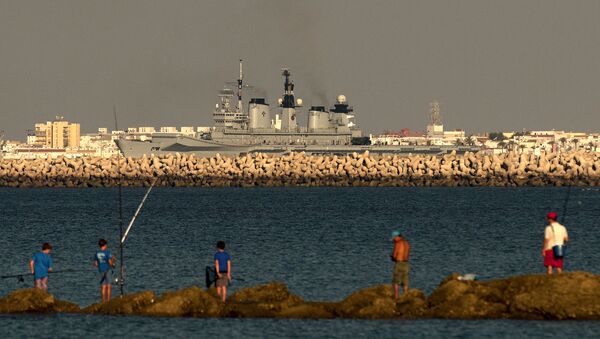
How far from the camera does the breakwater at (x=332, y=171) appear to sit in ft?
372

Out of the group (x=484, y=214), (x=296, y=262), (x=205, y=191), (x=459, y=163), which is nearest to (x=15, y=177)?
(x=205, y=191)

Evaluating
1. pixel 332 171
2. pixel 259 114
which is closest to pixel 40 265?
pixel 332 171

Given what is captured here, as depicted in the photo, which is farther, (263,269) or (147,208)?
(147,208)

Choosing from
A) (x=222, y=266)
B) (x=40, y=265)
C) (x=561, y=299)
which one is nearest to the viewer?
(x=561, y=299)

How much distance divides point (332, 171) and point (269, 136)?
45.5 m

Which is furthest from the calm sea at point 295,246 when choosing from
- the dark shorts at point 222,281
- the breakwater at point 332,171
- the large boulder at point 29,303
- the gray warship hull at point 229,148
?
the gray warship hull at point 229,148

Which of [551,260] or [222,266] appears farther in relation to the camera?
[222,266]

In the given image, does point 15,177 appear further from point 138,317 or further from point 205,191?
point 138,317

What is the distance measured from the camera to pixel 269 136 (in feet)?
528

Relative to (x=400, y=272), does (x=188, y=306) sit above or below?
below

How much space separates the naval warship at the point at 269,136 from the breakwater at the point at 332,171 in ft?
97.6

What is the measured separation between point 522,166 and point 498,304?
89442 mm

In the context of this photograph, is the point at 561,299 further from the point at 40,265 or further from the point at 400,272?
the point at 40,265

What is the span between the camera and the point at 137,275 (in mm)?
37125
